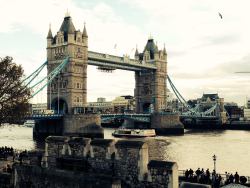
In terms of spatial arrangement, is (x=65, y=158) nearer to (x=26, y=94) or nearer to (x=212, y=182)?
(x=212, y=182)

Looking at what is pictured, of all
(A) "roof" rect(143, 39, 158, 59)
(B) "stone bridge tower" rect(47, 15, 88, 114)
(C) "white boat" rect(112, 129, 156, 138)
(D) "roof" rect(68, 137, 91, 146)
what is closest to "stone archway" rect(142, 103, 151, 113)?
(A) "roof" rect(143, 39, 158, 59)

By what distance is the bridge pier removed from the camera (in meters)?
107

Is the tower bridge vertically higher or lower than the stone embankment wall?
higher

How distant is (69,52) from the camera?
95.8m

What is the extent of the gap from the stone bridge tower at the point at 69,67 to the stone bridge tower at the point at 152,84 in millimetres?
33002

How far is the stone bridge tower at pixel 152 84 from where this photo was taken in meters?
127

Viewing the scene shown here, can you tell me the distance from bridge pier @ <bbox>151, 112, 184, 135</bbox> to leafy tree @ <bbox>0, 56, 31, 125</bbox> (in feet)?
229

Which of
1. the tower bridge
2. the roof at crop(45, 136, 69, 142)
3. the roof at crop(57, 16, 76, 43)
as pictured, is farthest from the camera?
the roof at crop(57, 16, 76, 43)

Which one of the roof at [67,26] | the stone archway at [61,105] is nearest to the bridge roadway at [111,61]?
the roof at [67,26]

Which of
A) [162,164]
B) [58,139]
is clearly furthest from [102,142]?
[162,164]

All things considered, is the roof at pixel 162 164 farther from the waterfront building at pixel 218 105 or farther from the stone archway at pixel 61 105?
the waterfront building at pixel 218 105

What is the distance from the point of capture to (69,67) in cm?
9588

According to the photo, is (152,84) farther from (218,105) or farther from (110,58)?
(218,105)

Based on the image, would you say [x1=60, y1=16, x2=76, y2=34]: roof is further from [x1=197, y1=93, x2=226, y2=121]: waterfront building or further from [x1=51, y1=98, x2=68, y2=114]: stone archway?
[x1=197, y1=93, x2=226, y2=121]: waterfront building
